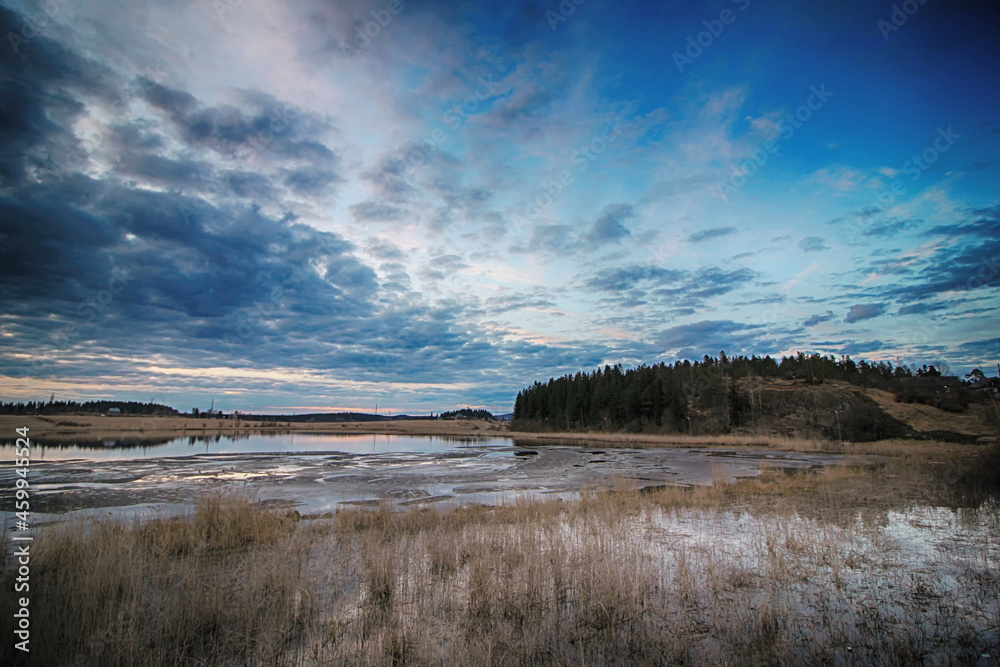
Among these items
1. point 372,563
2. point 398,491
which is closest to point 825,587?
point 372,563

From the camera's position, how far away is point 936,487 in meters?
16.5

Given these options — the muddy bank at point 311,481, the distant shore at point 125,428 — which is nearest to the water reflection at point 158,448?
the distant shore at point 125,428

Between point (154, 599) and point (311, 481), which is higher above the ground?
point (154, 599)

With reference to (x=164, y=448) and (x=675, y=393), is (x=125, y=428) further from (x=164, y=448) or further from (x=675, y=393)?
(x=675, y=393)

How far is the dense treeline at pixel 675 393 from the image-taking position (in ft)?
284

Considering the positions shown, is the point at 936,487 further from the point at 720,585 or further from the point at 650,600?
the point at 650,600

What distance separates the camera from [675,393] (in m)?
87.9

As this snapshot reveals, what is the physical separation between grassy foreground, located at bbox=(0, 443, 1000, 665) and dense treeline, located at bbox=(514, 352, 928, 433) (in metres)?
80.5

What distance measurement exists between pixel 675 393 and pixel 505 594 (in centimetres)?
8886

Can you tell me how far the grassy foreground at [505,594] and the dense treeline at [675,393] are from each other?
80.5m

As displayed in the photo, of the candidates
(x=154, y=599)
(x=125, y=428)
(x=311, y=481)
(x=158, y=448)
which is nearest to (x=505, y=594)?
(x=154, y=599)

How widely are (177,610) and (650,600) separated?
21.9ft

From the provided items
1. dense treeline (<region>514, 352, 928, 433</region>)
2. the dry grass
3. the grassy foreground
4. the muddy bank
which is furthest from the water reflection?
dense treeline (<region>514, 352, 928, 433</region>)

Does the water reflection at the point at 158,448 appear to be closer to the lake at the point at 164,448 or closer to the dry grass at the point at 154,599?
the lake at the point at 164,448
